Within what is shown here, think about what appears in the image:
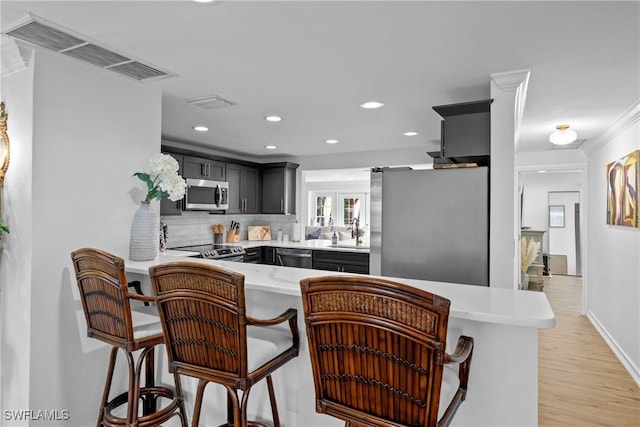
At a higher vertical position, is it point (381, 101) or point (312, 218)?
point (381, 101)

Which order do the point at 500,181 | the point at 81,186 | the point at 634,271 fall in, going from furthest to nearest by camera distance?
1. the point at 634,271
2. the point at 500,181
3. the point at 81,186

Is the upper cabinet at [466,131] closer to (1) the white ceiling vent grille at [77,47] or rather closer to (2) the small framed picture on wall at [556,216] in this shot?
(1) the white ceiling vent grille at [77,47]

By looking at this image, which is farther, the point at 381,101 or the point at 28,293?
the point at 381,101

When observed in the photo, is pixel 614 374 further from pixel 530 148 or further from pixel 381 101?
pixel 381 101

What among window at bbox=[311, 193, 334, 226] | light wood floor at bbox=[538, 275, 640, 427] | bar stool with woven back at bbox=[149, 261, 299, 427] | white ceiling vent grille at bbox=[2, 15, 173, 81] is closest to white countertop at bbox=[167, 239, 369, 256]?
light wood floor at bbox=[538, 275, 640, 427]

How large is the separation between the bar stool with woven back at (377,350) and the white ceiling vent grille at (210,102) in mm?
2118

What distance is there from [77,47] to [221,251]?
2.91 meters

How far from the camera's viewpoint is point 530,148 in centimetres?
512

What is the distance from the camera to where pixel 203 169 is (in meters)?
4.75

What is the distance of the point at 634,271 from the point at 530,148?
230 centimetres

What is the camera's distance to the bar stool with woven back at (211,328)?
1.40 metres

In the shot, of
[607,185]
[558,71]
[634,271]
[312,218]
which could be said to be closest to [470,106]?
[558,71]

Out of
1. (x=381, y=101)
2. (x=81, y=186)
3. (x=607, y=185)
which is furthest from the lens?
(x=607, y=185)

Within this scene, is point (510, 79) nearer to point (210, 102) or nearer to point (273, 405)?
point (210, 102)
